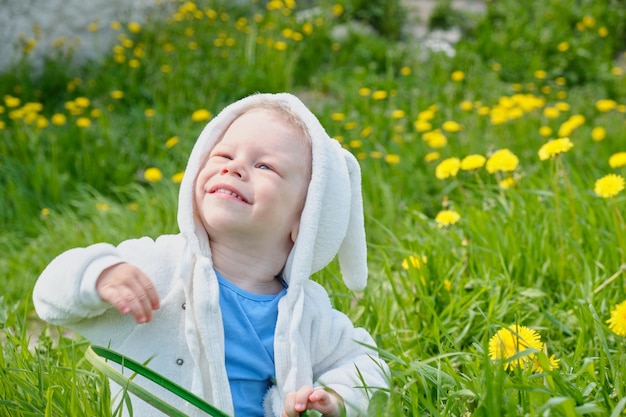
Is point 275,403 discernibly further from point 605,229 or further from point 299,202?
point 605,229

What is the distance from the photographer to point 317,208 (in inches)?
64.2

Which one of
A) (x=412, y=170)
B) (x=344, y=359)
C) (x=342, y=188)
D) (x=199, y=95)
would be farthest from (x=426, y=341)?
(x=199, y=95)

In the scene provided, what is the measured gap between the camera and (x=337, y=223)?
170 centimetres

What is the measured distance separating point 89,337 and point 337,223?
1.84 feet

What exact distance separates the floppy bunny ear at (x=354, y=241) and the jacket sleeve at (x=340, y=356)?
0.37ft

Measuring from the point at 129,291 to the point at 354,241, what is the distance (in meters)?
0.55

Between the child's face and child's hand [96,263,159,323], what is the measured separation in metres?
0.19

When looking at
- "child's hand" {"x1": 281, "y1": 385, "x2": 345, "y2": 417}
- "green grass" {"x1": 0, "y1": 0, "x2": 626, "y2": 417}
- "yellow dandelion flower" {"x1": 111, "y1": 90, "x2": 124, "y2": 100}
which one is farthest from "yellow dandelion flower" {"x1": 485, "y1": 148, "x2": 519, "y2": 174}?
"yellow dandelion flower" {"x1": 111, "y1": 90, "x2": 124, "y2": 100}

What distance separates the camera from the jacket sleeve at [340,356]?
1571mm

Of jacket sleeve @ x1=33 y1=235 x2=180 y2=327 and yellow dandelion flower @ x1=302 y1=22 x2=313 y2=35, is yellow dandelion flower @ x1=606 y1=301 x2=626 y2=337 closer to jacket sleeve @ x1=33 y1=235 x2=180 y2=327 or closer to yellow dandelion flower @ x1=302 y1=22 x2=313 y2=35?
jacket sleeve @ x1=33 y1=235 x2=180 y2=327

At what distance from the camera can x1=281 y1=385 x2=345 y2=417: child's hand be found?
1435mm

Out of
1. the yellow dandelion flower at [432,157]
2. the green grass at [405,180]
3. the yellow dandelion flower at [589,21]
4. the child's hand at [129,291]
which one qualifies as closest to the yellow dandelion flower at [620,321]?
the green grass at [405,180]

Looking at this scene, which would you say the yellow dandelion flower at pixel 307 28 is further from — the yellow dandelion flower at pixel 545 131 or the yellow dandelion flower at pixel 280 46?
the yellow dandelion flower at pixel 545 131

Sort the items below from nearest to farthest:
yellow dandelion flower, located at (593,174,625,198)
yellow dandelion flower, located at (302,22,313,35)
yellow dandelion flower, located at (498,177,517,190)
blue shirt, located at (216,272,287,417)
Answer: blue shirt, located at (216,272,287,417)
yellow dandelion flower, located at (593,174,625,198)
yellow dandelion flower, located at (498,177,517,190)
yellow dandelion flower, located at (302,22,313,35)
